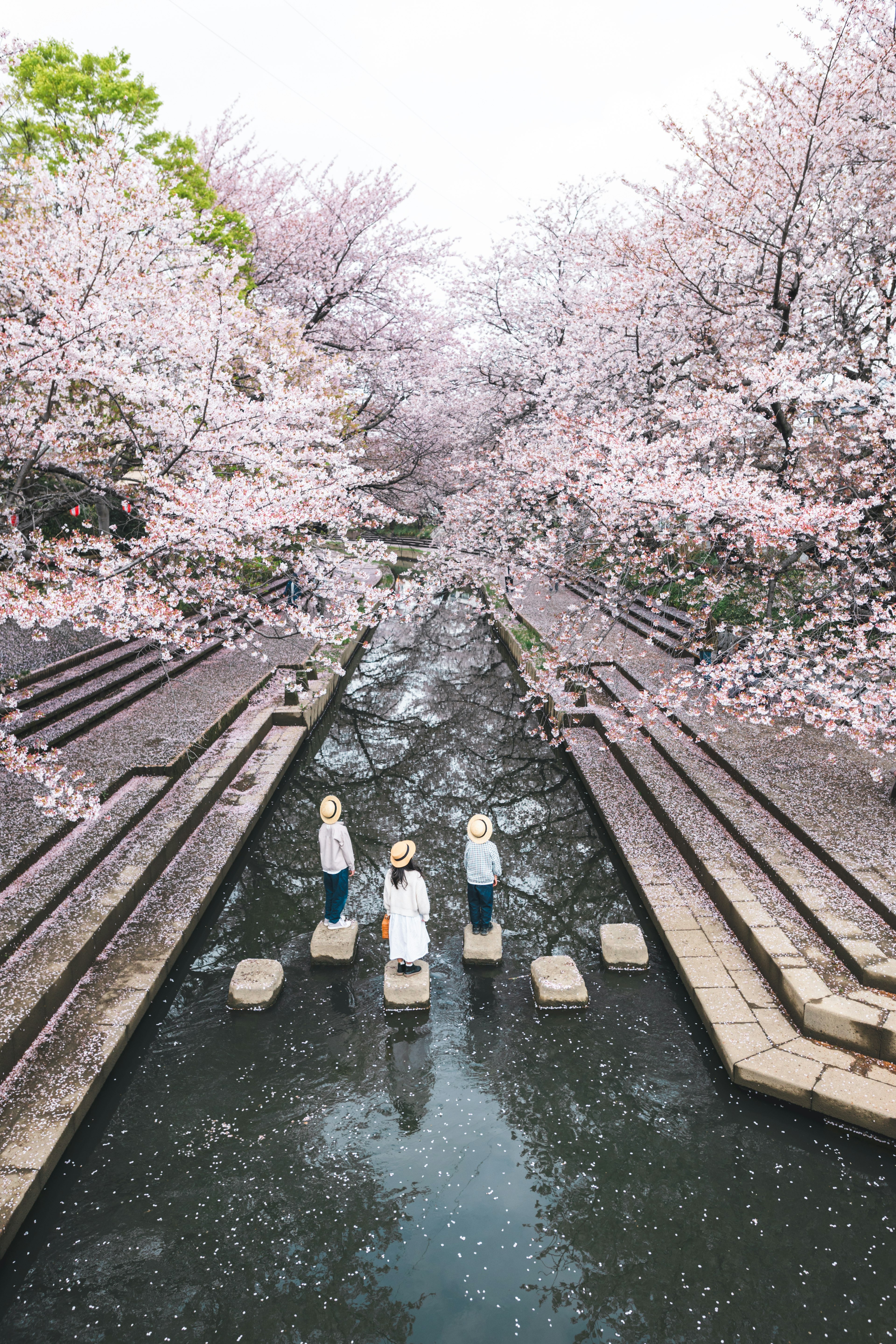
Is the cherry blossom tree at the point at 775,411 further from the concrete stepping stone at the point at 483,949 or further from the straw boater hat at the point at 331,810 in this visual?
the straw boater hat at the point at 331,810

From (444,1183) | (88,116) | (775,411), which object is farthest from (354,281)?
(444,1183)

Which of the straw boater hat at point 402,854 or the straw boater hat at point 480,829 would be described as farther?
the straw boater hat at point 480,829

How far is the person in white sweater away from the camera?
6.88m

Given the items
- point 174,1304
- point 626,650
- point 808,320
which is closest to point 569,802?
point 626,650

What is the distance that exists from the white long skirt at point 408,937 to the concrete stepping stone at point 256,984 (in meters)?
1.10

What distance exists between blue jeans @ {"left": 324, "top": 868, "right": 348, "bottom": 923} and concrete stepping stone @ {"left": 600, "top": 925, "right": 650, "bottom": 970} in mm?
2667

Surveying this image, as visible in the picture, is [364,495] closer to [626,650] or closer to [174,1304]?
[626,650]

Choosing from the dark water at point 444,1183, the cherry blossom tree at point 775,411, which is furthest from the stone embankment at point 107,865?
the cherry blossom tree at point 775,411


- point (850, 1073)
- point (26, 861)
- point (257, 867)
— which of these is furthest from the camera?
point (257, 867)

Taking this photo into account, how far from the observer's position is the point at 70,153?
43.8 ft

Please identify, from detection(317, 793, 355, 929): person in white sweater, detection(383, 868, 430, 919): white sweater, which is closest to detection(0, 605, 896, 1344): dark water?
detection(317, 793, 355, 929): person in white sweater

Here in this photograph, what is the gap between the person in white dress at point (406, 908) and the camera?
20.5 feet

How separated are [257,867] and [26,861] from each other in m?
2.72

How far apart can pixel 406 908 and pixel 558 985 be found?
1.57 m
